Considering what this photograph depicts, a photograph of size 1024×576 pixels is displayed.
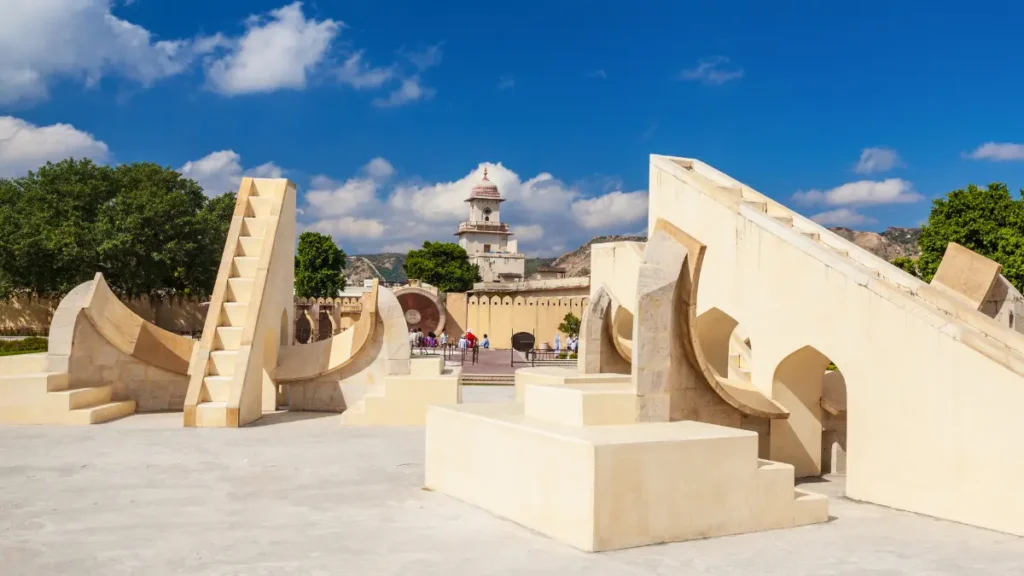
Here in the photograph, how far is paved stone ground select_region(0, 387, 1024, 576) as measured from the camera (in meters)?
6.39

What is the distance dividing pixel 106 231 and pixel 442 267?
36.9 meters

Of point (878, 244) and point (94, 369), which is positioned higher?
point (878, 244)

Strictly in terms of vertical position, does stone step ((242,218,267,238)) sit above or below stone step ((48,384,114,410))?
above

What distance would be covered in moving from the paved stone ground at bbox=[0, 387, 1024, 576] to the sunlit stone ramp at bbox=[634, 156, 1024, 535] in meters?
0.44

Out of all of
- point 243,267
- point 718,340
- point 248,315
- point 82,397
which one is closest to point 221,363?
point 248,315

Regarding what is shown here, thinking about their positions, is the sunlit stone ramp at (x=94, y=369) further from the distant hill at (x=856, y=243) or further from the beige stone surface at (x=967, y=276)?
the distant hill at (x=856, y=243)

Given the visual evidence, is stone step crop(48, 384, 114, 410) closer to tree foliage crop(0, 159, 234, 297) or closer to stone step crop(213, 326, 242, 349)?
stone step crop(213, 326, 242, 349)

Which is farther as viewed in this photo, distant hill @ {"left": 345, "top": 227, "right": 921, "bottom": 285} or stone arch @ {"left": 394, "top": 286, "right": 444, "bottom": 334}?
distant hill @ {"left": 345, "top": 227, "right": 921, "bottom": 285}

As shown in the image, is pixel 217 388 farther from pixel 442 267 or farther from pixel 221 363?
pixel 442 267

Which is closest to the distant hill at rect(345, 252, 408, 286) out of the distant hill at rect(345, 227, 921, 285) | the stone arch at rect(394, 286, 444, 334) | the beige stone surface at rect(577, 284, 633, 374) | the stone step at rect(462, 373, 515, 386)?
the distant hill at rect(345, 227, 921, 285)

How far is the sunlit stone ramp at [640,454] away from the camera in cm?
687

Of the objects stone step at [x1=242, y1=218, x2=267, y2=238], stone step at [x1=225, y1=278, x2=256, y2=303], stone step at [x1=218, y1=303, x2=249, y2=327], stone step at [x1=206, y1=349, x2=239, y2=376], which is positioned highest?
stone step at [x1=242, y1=218, x2=267, y2=238]

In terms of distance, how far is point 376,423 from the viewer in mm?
13945

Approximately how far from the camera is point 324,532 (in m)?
7.32
